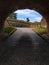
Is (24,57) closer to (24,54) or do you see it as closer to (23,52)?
(24,54)

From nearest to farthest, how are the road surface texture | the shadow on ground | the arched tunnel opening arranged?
the shadow on ground, the road surface texture, the arched tunnel opening

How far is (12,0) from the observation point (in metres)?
25.5

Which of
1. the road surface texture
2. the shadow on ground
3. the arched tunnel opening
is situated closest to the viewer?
the shadow on ground

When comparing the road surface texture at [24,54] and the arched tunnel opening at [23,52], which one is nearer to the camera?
the road surface texture at [24,54]

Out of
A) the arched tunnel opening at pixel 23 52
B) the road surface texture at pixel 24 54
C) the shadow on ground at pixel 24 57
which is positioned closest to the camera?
the shadow on ground at pixel 24 57

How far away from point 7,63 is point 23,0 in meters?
17.1

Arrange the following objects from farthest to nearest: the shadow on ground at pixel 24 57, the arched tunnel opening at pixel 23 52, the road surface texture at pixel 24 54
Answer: the arched tunnel opening at pixel 23 52 < the road surface texture at pixel 24 54 < the shadow on ground at pixel 24 57

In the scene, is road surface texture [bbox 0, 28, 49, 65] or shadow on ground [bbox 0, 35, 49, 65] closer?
shadow on ground [bbox 0, 35, 49, 65]

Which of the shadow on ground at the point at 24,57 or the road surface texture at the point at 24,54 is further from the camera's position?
the road surface texture at the point at 24,54

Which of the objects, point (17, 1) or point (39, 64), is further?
point (17, 1)

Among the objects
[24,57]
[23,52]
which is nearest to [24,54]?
[23,52]

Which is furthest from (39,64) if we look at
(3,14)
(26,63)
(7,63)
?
(3,14)

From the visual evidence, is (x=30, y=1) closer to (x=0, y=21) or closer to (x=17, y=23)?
(x=0, y=21)

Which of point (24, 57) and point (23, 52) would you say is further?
point (23, 52)
